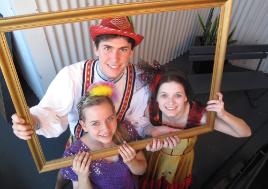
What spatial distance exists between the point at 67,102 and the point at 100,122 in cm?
12

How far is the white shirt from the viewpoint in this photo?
777 millimetres

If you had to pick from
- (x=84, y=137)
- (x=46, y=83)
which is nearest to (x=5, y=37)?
(x=46, y=83)

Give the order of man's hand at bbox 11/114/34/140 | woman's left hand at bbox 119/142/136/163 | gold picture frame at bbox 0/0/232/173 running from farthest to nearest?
woman's left hand at bbox 119/142/136/163
man's hand at bbox 11/114/34/140
gold picture frame at bbox 0/0/232/173

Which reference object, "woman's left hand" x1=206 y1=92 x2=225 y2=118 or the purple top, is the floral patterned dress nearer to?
"woman's left hand" x1=206 y1=92 x2=225 y2=118

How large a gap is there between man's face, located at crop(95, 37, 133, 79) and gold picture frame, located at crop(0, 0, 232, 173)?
11 cm

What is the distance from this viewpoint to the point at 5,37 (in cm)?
61

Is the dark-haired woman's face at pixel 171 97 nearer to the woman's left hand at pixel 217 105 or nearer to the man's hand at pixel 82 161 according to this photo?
the woman's left hand at pixel 217 105

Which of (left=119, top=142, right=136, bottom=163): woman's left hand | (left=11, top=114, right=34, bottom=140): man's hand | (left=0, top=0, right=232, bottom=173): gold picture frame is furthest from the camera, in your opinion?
(left=119, top=142, right=136, bottom=163): woman's left hand

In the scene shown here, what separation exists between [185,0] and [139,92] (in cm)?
30

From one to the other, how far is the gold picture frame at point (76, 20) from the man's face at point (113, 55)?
0.11 m

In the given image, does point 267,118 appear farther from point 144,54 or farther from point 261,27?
point 144,54

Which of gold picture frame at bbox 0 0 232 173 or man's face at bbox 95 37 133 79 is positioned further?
man's face at bbox 95 37 133 79

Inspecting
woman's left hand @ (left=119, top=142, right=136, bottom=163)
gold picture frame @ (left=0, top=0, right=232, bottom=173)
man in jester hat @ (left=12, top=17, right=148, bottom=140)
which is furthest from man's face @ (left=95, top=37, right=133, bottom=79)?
woman's left hand @ (left=119, top=142, right=136, bottom=163)

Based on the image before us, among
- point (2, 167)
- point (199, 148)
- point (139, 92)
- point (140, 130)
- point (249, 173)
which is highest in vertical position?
point (139, 92)
